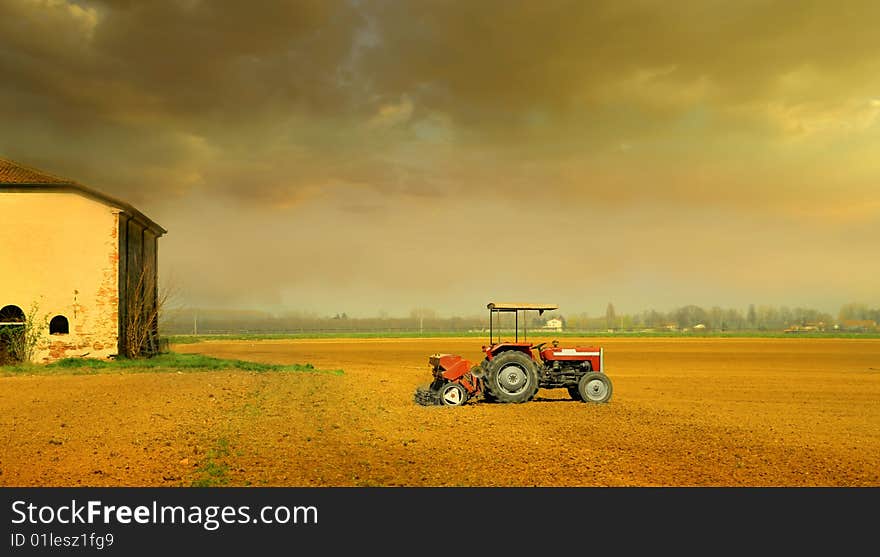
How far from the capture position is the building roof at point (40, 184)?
2655 centimetres

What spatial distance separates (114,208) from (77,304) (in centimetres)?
425

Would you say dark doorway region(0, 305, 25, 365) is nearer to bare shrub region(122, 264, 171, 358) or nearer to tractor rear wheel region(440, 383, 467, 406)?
bare shrub region(122, 264, 171, 358)

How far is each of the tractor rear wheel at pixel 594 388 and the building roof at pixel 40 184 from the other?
2156 cm

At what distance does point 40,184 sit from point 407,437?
22.8 metres

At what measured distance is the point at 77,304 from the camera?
2677 cm

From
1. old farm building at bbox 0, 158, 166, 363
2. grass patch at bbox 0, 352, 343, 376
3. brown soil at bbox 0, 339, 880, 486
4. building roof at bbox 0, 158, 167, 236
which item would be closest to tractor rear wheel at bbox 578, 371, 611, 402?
brown soil at bbox 0, 339, 880, 486

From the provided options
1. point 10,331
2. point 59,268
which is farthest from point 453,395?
point 10,331

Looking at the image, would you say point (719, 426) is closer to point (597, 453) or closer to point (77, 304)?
point (597, 453)

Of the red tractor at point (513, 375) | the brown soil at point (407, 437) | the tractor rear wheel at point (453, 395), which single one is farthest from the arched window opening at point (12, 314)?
the tractor rear wheel at point (453, 395)

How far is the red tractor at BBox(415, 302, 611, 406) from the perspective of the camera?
15.3 m

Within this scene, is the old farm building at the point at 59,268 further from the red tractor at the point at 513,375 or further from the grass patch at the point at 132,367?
the red tractor at the point at 513,375

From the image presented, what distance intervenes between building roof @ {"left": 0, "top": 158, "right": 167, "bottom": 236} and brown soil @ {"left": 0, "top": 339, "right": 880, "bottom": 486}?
9.54 meters

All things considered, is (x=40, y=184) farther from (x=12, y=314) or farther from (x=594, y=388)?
(x=594, y=388)

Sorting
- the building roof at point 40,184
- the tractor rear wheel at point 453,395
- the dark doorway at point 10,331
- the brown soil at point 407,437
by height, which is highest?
the building roof at point 40,184
